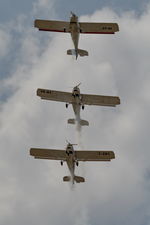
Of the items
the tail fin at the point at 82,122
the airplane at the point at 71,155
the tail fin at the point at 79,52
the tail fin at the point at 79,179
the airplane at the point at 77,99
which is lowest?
the tail fin at the point at 79,179

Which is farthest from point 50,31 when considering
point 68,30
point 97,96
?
point 97,96

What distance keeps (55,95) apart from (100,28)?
9419mm

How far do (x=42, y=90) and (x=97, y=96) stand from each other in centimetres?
663

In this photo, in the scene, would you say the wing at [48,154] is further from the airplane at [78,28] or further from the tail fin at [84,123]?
the airplane at [78,28]

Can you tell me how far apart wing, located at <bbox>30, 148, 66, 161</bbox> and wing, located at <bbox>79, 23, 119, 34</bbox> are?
14.3m

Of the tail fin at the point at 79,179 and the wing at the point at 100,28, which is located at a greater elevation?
the wing at the point at 100,28

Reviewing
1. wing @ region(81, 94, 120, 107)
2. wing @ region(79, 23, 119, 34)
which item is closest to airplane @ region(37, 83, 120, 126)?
wing @ region(81, 94, 120, 107)

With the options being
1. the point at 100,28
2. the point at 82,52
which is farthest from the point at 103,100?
the point at 100,28

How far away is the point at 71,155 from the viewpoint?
105 meters

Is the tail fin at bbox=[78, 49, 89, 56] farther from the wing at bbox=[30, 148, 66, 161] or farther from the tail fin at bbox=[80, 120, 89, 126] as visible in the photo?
the wing at bbox=[30, 148, 66, 161]

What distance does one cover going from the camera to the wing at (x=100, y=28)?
105625 millimetres

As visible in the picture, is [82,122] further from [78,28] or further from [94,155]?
[78,28]

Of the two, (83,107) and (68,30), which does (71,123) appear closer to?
(83,107)

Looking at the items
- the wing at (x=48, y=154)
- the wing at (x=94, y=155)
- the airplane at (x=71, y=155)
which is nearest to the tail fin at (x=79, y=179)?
the airplane at (x=71, y=155)
